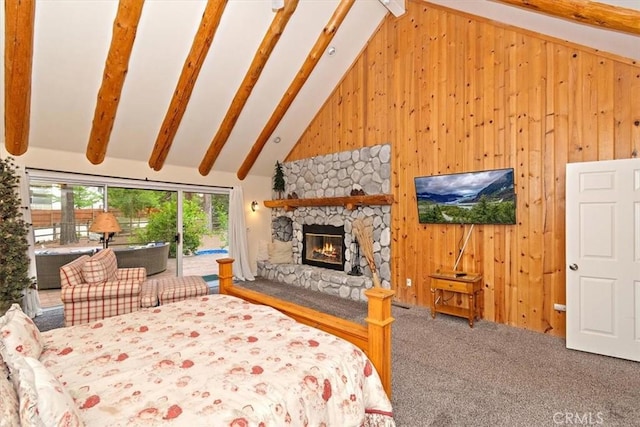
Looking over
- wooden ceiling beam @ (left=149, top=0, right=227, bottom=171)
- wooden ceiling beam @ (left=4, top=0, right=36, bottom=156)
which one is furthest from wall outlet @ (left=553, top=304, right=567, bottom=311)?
wooden ceiling beam @ (left=4, top=0, right=36, bottom=156)

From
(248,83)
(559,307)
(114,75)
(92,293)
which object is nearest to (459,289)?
(559,307)

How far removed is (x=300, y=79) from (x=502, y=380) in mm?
4760

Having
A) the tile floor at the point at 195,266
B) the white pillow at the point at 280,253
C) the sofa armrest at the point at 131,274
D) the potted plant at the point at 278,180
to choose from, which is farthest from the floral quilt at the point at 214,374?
the potted plant at the point at 278,180

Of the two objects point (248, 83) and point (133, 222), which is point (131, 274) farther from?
point (248, 83)

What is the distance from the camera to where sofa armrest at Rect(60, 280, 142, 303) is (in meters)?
3.21

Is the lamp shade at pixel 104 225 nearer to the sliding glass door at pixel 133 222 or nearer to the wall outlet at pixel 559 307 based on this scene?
the sliding glass door at pixel 133 222

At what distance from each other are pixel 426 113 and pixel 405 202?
136 cm

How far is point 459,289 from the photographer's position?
3.77 meters

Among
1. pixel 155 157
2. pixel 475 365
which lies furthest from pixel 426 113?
pixel 155 157

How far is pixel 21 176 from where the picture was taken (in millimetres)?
4051

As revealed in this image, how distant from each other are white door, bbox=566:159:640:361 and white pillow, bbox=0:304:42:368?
4.32 metres

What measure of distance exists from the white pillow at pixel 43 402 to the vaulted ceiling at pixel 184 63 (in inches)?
140

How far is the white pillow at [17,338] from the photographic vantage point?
4.26 ft

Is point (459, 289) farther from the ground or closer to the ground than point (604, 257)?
closer to the ground
